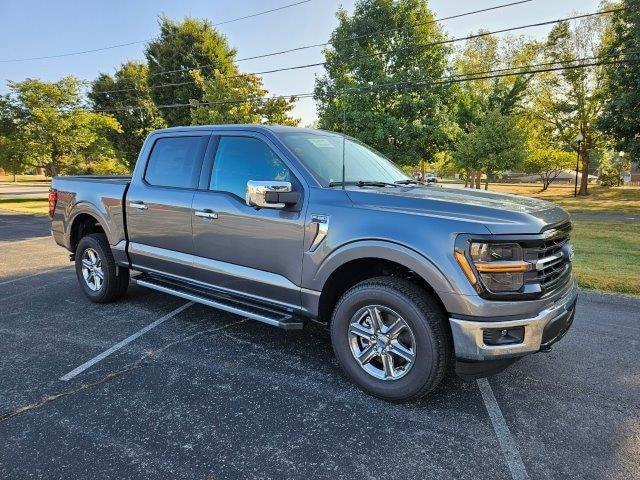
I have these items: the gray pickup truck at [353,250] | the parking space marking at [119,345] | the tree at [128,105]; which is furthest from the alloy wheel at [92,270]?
the tree at [128,105]

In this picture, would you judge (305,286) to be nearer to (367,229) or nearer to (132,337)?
(367,229)

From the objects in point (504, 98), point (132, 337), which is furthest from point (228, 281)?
point (504, 98)

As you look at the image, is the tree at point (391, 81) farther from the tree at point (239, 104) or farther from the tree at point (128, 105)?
the tree at point (128, 105)

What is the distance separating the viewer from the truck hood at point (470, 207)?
2.79 meters

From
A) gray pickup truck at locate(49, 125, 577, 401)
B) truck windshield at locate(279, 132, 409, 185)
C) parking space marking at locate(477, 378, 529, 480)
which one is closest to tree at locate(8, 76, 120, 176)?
gray pickup truck at locate(49, 125, 577, 401)

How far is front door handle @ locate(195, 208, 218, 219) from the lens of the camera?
3.98 m

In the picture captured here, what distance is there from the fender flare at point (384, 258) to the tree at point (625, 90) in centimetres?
1868

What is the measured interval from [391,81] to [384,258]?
1874 centimetres

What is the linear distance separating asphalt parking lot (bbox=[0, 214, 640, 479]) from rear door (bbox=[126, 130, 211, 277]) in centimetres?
73

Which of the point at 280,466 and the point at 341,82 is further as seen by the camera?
the point at 341,82

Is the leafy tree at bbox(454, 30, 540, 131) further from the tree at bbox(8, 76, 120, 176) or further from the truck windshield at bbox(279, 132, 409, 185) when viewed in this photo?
the truck windshield at bbox(279, 132, 409, 185)

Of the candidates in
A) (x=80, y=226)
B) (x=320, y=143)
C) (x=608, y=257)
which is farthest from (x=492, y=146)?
(x=80, y=226)

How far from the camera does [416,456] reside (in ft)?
8.39

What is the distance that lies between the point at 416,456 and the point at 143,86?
29992 mm
